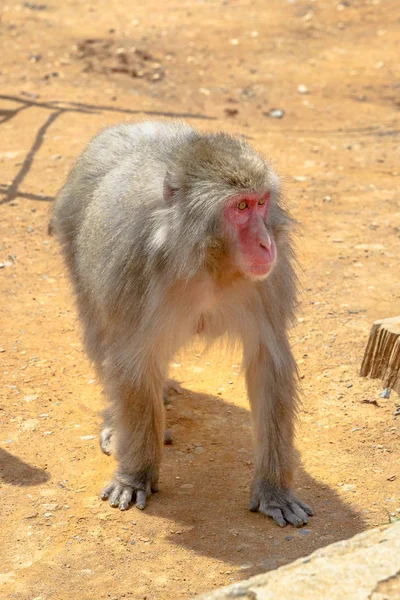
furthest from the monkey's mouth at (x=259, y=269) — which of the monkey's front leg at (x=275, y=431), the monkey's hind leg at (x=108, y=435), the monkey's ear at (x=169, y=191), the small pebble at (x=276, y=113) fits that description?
the small pebble at (x=276, y=113)

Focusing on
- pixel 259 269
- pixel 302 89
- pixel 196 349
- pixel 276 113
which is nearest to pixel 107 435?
pixel 196 349

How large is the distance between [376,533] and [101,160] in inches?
97.0

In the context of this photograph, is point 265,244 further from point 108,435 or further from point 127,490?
point 108,435

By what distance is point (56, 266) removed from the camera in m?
6.73

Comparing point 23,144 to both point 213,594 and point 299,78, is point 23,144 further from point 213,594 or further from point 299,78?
point 213,594

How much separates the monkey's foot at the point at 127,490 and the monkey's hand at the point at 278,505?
0.49 m

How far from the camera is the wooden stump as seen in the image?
4.88 meters

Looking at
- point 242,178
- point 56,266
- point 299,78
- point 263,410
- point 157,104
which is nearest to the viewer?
point 242,178

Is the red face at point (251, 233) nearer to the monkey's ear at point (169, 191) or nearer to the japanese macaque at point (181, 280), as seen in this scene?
the japanese macaque at point (181, 280)

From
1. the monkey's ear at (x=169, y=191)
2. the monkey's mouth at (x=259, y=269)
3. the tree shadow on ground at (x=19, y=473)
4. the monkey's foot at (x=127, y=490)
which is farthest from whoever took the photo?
the tree shadow on ground at (x=19, y=473)

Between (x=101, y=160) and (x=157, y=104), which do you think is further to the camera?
(x=157, y=104)

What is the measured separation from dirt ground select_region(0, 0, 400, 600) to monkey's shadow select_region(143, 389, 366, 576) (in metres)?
0.01

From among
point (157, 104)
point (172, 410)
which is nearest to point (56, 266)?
point (172, 410)

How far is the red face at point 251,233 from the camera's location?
11.7 feet
